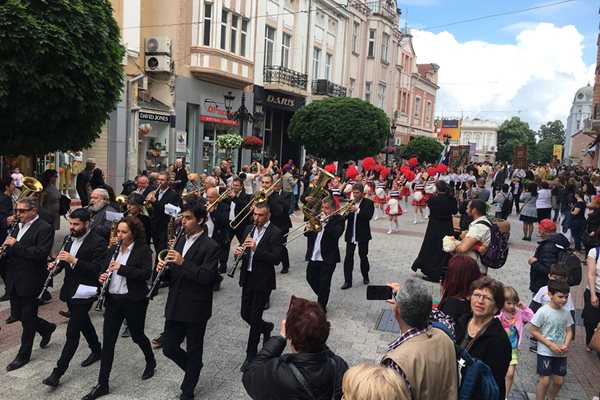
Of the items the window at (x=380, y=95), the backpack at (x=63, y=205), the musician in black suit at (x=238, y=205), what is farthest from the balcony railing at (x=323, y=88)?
the backpack at (x=63, y=205)

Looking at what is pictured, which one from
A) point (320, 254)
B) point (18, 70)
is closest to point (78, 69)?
point (18, 70)

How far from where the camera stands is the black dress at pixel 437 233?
9195 millimetres

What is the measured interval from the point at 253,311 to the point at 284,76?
2245 cm

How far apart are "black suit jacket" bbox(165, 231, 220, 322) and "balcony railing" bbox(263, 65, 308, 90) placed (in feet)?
73.0

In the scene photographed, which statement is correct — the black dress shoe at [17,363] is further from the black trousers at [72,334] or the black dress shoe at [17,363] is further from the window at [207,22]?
the window at [207,22]

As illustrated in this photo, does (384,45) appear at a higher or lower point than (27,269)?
higher

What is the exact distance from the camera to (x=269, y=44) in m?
26.5

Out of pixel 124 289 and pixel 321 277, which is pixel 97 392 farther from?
pixel 321 277

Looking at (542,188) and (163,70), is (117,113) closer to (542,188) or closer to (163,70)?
(163,70)

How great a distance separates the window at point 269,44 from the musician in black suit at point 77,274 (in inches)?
876

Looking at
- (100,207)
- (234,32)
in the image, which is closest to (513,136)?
(234,32)

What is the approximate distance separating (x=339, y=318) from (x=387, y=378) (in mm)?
5407

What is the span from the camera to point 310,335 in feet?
9.24

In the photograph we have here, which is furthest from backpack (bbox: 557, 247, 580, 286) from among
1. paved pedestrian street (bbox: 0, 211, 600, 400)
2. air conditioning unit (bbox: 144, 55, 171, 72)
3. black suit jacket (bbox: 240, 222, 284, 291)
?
air conditioning unit (bbox: 144, 55, 171, 72)
